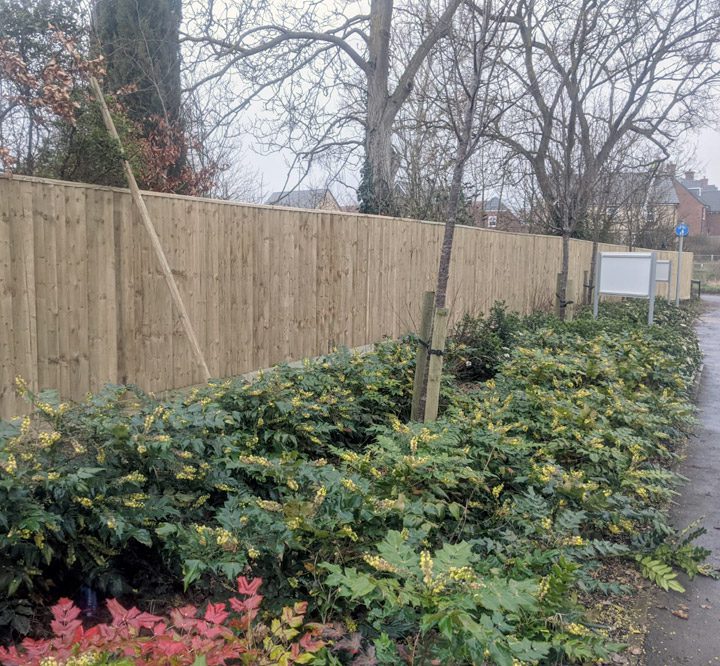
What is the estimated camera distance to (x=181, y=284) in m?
6.20

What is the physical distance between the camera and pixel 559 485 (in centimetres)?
372

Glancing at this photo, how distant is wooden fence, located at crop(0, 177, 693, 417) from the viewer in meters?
4.84

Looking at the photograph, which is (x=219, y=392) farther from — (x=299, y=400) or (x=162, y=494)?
(x=162, y=494)

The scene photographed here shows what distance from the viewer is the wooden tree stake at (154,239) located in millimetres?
5574

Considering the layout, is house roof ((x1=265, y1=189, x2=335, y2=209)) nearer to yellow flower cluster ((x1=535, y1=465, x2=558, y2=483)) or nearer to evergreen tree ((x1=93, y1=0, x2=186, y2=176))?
evergreen tree ((x1=93, y1=0, x2=186, y2=176))

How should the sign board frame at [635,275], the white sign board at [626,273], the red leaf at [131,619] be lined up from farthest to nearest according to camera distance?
Answer: the white sign board at [626,273]
the sign board frame at [635,275]
the red leaf at [131,619]

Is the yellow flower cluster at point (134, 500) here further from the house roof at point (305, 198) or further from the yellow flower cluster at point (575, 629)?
the house roof at point (305, 198)

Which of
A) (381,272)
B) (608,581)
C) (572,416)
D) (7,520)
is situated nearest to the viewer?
(7,520)

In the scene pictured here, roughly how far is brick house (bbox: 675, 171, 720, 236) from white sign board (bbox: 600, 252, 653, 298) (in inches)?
1857

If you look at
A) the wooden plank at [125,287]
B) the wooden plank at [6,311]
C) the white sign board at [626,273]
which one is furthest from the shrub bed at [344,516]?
the white sign board at [626,273]

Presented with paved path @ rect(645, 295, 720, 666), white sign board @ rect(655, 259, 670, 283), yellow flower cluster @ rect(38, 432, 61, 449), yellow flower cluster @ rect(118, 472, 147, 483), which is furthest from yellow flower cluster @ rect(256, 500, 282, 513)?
white sign board @ rect(655, 259, 670, 283)

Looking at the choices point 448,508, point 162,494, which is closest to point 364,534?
point 448,508

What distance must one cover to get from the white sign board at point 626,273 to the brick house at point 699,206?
47.2 meters

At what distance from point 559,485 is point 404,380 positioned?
215 centimetres
